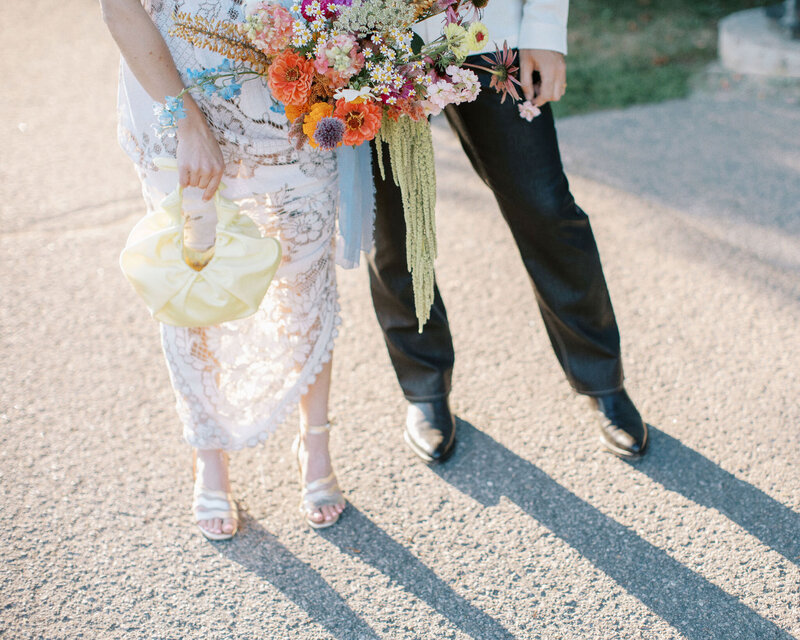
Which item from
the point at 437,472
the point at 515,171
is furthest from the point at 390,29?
the point at 437,472

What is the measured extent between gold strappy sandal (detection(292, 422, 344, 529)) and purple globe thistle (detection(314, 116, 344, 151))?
0.95 m

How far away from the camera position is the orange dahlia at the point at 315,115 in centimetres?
164

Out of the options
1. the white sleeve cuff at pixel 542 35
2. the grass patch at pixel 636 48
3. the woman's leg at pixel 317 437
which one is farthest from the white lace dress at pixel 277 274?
the grass patch at pixel 636 48

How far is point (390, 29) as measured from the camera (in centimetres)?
159

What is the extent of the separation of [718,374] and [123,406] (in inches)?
81.2

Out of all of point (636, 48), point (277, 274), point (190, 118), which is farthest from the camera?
point (636, 48)

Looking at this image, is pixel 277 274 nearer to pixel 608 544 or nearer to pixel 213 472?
pixel 213 472

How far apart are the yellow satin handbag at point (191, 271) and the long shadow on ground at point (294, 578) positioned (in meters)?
0.70

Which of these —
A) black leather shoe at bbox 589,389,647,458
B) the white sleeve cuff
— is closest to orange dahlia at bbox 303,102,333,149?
the white sleeve cuff

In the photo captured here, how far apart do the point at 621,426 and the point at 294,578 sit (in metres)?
1.07

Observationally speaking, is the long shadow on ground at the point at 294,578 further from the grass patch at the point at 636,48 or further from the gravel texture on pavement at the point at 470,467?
the grass patch at the point at 636,48

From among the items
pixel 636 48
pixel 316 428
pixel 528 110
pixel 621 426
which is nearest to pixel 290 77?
pixel 528 110

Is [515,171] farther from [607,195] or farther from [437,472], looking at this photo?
[607,195]

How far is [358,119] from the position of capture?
1.64m
